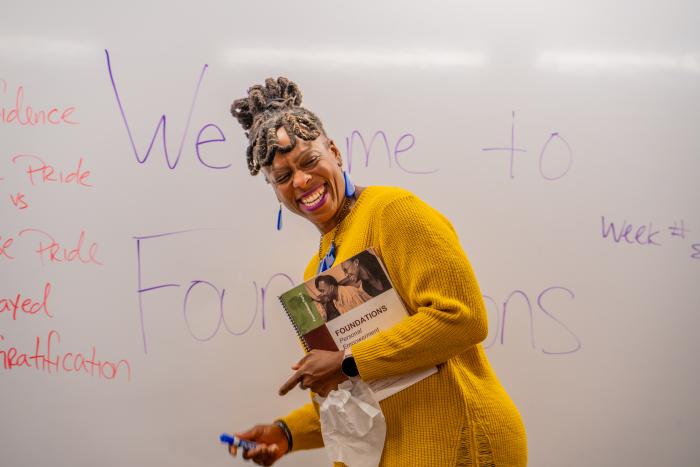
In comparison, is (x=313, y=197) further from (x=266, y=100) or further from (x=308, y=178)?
(x=266, y=100)

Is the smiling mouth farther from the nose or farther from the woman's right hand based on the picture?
the woman's right hand

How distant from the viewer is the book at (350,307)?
2.81 ft

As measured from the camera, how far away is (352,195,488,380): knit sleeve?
81cm

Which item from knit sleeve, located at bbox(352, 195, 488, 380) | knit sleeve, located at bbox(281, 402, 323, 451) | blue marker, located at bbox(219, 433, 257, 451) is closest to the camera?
knit sleeve, located at bbox(352, 195, 488, 380)

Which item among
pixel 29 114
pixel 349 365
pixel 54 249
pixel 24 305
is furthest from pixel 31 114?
pixel 349 365

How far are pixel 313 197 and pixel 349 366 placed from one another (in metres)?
0.28

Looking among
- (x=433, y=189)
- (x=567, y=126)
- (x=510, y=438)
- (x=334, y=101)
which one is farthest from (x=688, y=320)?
(x=334, y=101)

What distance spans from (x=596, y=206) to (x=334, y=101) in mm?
725

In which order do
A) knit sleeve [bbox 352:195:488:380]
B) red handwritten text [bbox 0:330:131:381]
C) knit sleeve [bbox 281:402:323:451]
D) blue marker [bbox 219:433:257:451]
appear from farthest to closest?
red handwritten text [bbox 0:330:131:381] < knit sleeve [bbox 281:402:323:451] < blue marker [bbox 219:433:257:451] < knit sleeve [bbox 352:195:488:380]

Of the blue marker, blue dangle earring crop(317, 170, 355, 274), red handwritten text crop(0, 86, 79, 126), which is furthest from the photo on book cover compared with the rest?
red handwritten text crop(0, 86, 79, 126)

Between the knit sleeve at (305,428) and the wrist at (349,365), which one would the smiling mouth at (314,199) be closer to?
the wrist at (349,365)

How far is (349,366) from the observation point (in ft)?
2.74

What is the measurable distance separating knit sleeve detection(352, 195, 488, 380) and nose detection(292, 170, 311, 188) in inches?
6.9

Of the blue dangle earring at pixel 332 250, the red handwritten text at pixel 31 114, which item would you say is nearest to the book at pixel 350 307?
the blue dangle earring at pixel 332 250
